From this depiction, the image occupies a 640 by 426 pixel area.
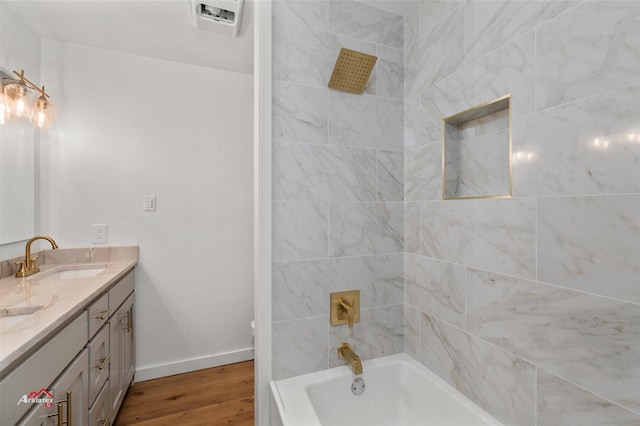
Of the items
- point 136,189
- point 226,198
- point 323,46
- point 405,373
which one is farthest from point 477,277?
point 136,189

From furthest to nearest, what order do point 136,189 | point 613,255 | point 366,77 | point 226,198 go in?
1. point 226,198
2. point 136,189
3. point 366,77
4. point 613,255

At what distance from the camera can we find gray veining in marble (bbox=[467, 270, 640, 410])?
67cm

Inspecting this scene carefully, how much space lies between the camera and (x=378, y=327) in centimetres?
139

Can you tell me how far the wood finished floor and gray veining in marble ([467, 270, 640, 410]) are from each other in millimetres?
1585

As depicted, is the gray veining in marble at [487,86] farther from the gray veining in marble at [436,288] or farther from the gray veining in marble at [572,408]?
the gray veining in marble at [572,408]

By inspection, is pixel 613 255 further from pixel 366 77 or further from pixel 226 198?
pixel 226 198

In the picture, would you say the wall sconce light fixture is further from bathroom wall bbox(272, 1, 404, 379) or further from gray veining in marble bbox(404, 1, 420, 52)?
gray veining in marble bbox(404, 1, 420, 52)

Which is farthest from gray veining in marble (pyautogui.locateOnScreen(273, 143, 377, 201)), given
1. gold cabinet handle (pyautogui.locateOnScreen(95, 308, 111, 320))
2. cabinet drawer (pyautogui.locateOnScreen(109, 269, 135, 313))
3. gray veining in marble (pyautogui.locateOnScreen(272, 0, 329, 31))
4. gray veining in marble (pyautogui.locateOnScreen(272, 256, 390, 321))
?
cabinet drawer (pyautogui.locateOnScreen(109, 269, 135, 313))

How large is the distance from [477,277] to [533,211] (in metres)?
0.33

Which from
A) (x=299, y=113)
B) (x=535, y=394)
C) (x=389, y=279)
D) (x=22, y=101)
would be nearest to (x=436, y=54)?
(x=299, y=113)

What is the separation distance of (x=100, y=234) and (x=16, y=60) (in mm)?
1156

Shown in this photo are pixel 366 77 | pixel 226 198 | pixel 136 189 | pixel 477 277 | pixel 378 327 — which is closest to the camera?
pixel 477 277

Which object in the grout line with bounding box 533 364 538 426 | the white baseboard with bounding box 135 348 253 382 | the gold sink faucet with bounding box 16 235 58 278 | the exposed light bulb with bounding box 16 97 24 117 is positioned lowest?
the white baseboard with bounding box 135 348 253 382

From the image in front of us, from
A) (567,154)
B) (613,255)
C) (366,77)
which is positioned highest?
(366,77)
